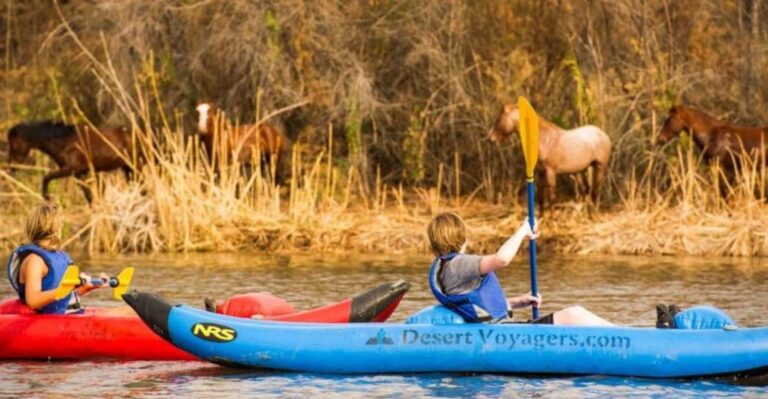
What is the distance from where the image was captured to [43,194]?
74.1ft

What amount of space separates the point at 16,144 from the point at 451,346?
1340 cm

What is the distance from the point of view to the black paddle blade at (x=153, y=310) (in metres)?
11.2

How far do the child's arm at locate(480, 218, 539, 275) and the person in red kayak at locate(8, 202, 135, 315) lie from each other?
2.53 m

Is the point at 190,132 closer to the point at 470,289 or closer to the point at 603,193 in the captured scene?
the point at 603,193

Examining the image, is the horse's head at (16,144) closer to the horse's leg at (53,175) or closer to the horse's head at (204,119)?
the horse's leg at (53,175)

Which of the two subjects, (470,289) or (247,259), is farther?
(247,259)

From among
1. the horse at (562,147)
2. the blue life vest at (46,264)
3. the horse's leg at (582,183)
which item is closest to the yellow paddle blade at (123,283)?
the blue life vest at (46,264)

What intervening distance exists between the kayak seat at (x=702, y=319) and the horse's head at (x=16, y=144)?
13.9 m

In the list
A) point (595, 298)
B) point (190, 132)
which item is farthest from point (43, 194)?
point (595, 298)

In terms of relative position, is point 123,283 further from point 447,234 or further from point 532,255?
point 532,255

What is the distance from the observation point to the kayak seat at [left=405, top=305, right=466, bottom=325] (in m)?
11.0

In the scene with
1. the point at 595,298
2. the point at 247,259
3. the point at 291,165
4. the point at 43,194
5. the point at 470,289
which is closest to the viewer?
the point at 470,289

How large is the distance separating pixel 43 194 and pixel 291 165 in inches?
150

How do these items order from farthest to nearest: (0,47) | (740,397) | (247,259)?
(0,47), (247,259), (740,397)
